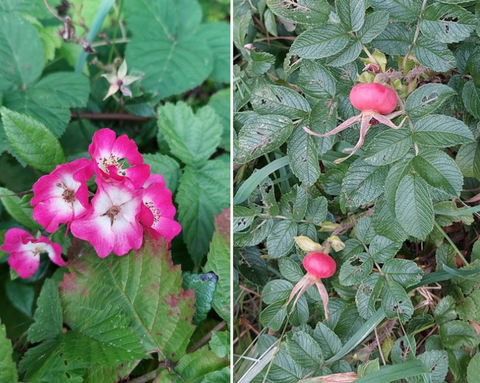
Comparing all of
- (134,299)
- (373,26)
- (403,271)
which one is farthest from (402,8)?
(134,299)

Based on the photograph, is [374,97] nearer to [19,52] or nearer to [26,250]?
[26,250]

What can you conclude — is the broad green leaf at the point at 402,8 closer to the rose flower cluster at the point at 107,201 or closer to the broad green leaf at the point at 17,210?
the rose flower cluster at the point at 107,201

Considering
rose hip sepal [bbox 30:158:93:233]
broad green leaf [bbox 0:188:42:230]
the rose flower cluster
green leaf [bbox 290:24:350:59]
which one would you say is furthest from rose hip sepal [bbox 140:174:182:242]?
green leaf [bbox 290:24:350:59]

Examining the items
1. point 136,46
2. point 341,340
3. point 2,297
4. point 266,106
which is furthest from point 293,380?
point 136,46

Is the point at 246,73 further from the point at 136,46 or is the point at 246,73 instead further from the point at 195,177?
the point at 136,46

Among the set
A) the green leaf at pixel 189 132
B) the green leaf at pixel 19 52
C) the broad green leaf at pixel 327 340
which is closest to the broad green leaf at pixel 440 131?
the broad green leaf at pixel 327 340

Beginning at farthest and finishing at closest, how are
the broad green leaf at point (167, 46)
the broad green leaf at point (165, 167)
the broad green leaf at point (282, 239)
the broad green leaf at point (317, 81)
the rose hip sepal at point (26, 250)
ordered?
the broad green leaf at point (167, 46) → the broad green leaf at point (165, 167) → the rose hip sepal at point (26, 250) → the broad green leaf at point (282, 239) → the broad green leaf at point (317, 81)
